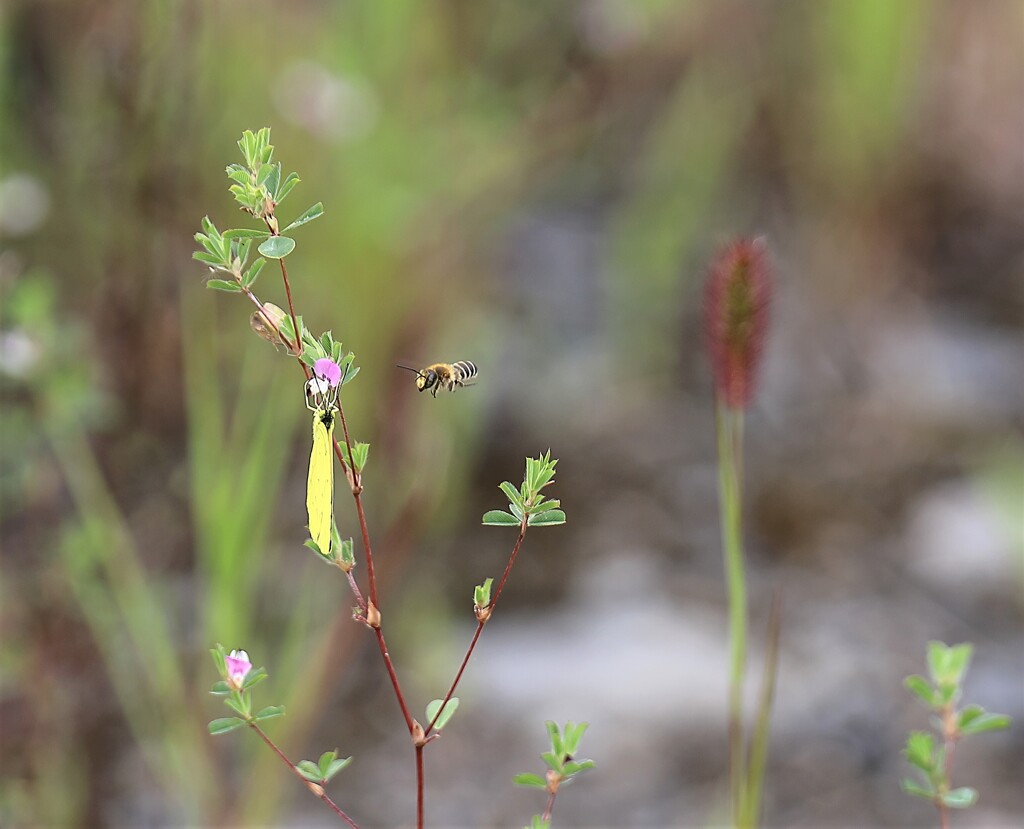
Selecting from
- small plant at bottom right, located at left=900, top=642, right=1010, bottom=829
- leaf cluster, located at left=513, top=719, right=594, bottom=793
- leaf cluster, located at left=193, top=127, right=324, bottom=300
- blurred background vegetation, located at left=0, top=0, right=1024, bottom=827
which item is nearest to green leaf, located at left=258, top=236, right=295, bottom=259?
leaf cluster, located at left=193, top=127, right=324, bottom=300

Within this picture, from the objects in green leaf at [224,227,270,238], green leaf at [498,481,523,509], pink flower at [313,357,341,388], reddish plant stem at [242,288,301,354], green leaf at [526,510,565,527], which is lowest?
green leaf at [526,510,565,527]

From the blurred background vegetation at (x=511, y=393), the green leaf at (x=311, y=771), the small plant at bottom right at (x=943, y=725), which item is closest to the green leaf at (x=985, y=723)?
the small plant at bottom right at (x=943, y=725)

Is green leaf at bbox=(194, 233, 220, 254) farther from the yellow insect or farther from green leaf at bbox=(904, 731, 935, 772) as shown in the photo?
green leaf at bbox=(904, 731, 935, 772)

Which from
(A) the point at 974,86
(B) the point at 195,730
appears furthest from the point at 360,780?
(A) the point at 974,86

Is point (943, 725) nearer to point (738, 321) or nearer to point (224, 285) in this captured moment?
point (738, 321)

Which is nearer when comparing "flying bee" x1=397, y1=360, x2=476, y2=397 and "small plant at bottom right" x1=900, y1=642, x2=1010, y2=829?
"small plant at bottom right" x1=900, y1=642, x2=1010, y2=829

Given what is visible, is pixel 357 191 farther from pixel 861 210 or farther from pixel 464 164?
pixel 861 210

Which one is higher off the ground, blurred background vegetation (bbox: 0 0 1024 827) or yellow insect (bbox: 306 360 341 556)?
blurred background vegetation (bbox: 0 0 1024 827)
